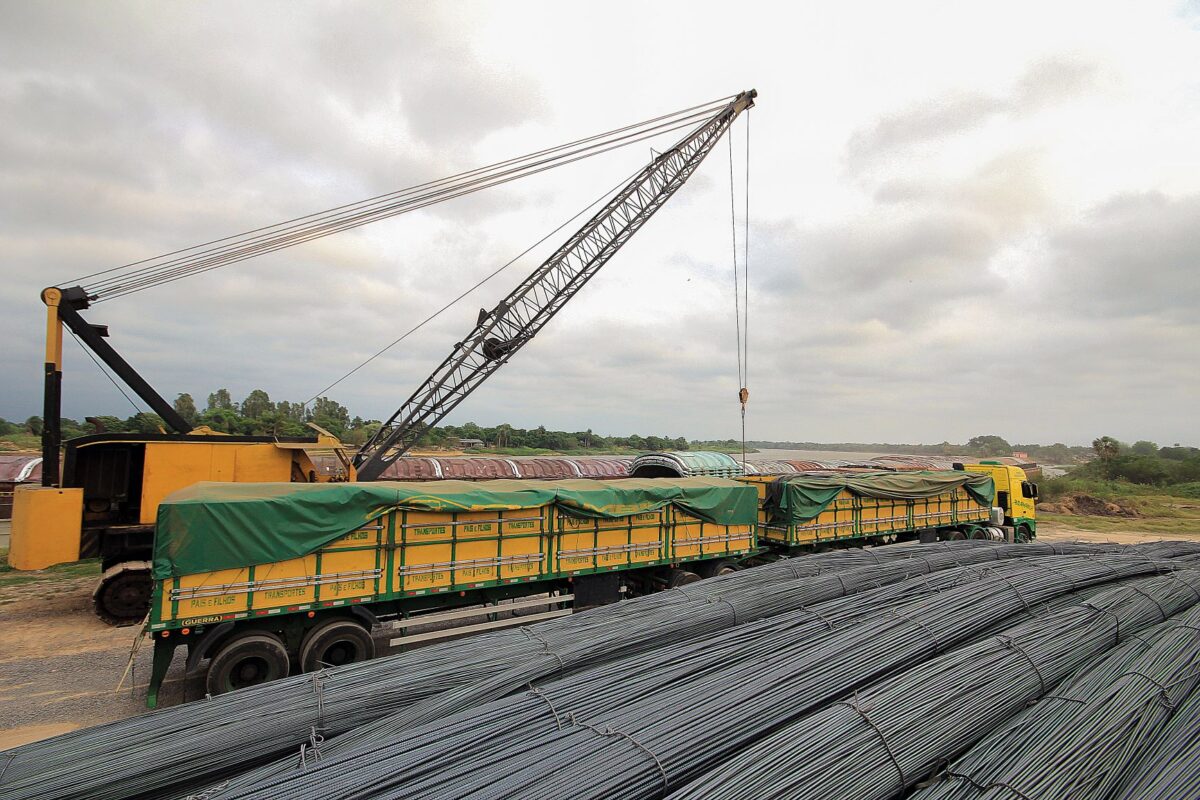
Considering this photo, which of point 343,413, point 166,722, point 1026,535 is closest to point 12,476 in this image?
point 166,722

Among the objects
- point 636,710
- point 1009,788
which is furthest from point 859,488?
point 636,710

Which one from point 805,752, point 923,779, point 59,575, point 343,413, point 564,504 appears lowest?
point 59,575

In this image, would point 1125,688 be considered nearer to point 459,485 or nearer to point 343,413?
point 459,485

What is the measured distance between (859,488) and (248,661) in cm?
1267

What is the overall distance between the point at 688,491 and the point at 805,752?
681 centimetres

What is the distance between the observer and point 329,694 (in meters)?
5.32

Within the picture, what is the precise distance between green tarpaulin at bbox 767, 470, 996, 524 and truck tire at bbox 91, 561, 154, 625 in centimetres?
1313

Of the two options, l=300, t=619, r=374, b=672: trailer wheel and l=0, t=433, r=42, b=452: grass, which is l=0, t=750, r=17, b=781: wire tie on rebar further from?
l=0, t=433, r=42, b=452: grass

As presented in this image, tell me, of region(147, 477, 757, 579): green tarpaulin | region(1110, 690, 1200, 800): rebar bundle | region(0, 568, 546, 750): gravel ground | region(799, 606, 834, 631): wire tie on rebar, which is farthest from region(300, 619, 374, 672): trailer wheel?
region(1110, 690, 1200, 800): rebar bundle

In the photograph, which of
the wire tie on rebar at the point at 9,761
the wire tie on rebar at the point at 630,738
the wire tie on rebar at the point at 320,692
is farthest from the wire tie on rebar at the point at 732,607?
the wire tie on rebar at the point at 9,761

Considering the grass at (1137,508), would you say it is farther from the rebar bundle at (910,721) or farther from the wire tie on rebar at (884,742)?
the wire tie on rebar at (884,742)

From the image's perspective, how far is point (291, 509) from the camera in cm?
734

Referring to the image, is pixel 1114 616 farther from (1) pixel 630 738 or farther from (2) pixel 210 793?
(2) pixel 210 793

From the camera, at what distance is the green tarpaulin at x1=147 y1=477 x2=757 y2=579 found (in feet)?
22.2
